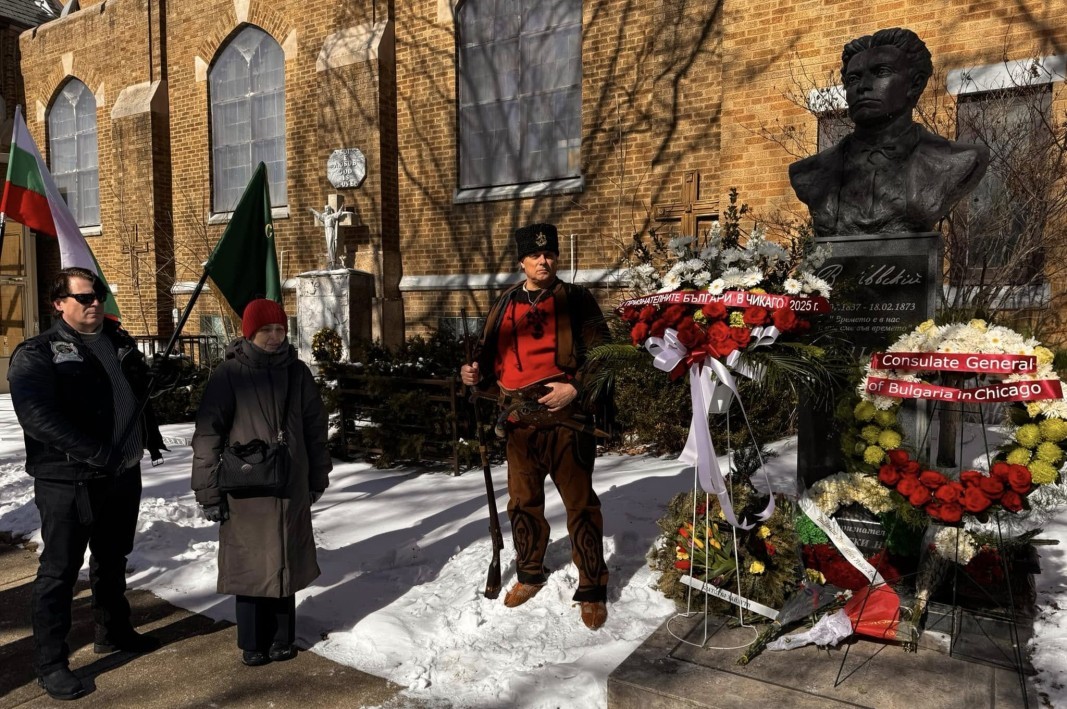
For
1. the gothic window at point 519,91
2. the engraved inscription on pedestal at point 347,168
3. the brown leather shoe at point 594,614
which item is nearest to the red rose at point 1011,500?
the brown leather shoe at point 594,614

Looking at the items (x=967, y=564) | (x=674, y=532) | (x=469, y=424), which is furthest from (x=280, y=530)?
(x=469, y=424)

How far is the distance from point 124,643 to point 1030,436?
4297mm

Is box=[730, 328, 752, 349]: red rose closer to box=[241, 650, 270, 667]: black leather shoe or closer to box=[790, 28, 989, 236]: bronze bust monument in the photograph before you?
box=[790, 28, 989, 236]: bronze bust monument

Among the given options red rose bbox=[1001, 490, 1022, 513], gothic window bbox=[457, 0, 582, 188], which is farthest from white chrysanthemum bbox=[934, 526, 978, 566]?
gothic window bbox=[457, 0, 582, 188]

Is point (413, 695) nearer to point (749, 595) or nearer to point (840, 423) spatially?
point (749, 595)

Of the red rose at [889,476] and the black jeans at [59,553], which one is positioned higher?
the red rose at [889,476]

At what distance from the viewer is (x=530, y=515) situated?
3869mm

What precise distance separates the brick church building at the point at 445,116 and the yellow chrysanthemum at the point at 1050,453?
518 cm

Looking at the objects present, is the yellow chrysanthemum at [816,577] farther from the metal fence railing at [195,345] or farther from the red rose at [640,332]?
the metal fence railing at [195,345]

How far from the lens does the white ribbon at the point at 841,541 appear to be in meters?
3.43

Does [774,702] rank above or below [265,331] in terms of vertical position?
below

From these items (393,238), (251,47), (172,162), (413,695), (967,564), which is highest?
(251,47)

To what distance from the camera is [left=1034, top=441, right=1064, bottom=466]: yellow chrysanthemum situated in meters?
2.90

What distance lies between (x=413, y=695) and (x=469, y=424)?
3992 millimetres
